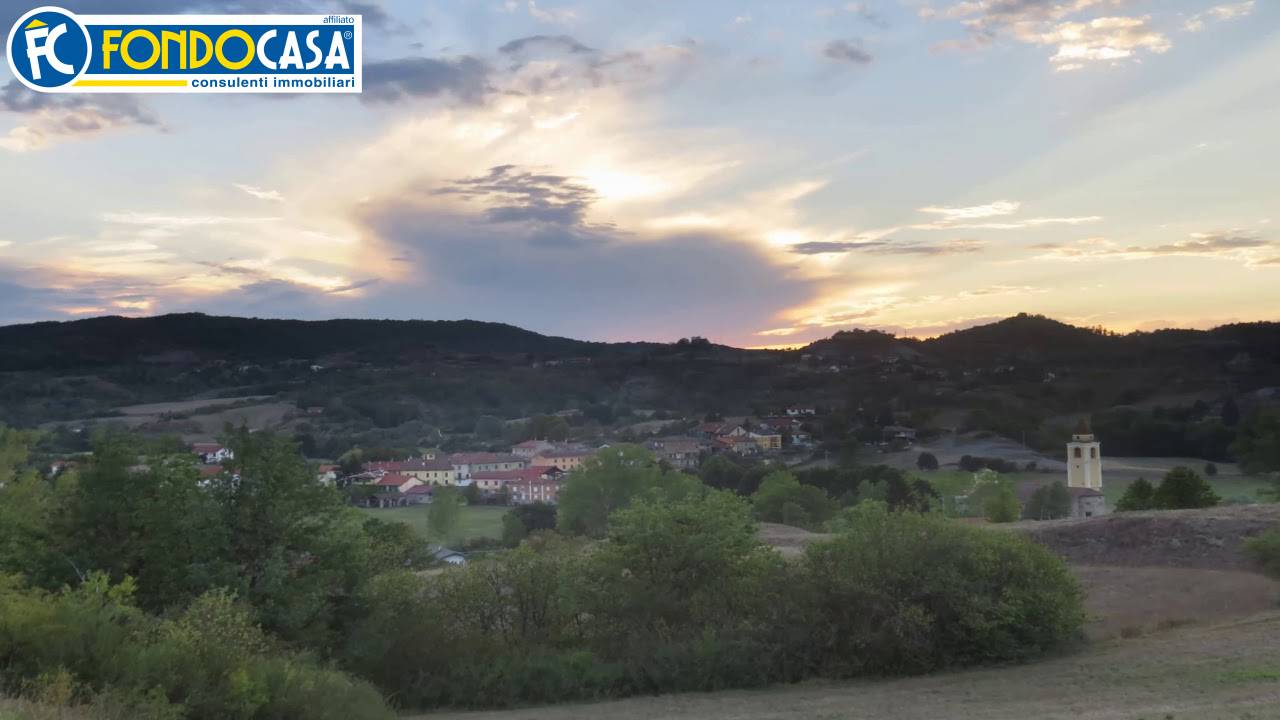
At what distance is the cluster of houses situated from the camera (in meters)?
80.1

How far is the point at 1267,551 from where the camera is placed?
2562 centimetres

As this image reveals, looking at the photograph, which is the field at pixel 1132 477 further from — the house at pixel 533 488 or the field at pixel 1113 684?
the field at pixel 1113 684

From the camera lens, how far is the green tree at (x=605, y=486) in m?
59.0

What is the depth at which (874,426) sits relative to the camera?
4311 inches

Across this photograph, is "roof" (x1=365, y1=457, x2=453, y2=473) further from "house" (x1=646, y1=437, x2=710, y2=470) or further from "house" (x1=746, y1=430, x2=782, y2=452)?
"house" (x1=746, y1=430, x2=782, y2=452)

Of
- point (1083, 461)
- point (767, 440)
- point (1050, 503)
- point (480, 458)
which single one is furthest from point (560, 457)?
point (1050, 503)

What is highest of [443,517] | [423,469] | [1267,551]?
[1267,551]

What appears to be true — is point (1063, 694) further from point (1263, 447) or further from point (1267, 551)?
point (1263, 447)

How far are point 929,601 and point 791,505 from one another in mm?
39179

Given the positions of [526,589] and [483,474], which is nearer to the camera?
[526,589]

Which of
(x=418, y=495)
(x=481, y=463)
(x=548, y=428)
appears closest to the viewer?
(x=418, y=495)

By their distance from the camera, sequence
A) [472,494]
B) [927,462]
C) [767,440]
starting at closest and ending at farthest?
[472,494]
[927,462]
[767,440]

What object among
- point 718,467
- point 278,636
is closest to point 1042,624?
point 278,636

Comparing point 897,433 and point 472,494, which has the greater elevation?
point 897,433
